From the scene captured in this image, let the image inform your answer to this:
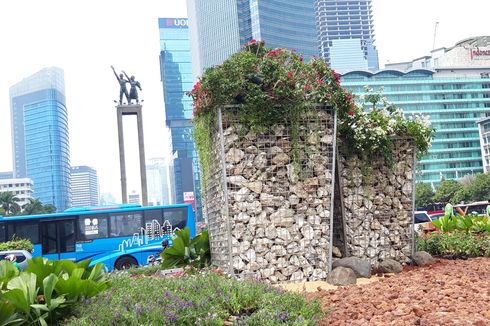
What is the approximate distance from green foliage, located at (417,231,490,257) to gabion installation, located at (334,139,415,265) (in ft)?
3.02

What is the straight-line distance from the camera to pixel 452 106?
98.1m

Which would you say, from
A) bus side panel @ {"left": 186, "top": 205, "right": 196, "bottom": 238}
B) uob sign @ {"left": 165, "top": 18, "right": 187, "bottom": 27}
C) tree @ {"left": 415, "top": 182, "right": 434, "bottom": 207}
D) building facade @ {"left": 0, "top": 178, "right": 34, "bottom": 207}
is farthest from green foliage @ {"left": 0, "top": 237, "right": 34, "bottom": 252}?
uob sign @ {"left": 165, "top": 18, "right": 187, "bottom": 27}

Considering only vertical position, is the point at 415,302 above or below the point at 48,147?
below

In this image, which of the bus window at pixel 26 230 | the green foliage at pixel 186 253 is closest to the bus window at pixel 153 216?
the bus window at pixel 26 230

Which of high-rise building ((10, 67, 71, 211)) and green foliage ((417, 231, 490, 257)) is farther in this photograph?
high-rise building ((10, 67, 71, 211))

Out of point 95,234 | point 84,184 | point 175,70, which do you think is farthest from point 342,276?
point 84,184

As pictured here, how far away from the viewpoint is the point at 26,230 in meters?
18.0

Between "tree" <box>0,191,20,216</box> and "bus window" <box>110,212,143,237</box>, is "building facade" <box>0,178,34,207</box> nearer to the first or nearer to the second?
"tree" <box>0,191,20,216</box>

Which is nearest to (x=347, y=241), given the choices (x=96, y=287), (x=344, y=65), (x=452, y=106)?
(x=96, y=287)

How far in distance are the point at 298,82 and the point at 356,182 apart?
186 cm

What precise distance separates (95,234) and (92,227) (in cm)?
26

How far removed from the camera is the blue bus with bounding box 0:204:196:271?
1788cm

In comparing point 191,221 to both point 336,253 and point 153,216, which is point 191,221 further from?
point 336,253

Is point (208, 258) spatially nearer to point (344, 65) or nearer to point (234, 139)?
point (234, 139)
